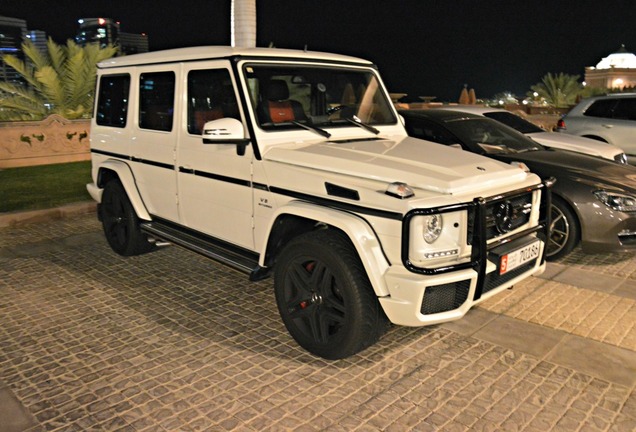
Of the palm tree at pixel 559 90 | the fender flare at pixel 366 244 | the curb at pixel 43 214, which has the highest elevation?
the palm tree at pixel 559 90

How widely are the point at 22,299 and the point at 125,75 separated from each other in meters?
2.43

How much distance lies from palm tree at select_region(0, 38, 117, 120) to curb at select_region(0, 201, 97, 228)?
5988 millimetres

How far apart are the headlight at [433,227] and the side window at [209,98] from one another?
5.83ft

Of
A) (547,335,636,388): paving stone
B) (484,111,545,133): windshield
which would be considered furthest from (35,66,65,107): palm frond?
(547,335,636,388): paving stone

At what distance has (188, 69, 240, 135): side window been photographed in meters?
4.31

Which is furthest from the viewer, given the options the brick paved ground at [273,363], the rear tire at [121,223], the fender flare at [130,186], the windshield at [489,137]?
the windshield at [489,137]

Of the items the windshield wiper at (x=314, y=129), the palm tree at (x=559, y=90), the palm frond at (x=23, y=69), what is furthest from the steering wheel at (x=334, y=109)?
the palm tree at (x=559, y=90)

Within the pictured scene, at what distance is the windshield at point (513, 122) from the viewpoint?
8609mm

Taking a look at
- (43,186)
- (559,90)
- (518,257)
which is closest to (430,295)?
(518,257)

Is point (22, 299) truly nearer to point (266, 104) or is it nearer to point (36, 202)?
point (266, 104)

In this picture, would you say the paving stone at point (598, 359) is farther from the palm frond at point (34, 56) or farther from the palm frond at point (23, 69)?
the palm frond at point (34, 56)

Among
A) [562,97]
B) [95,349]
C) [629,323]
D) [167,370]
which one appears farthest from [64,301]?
[562,97]

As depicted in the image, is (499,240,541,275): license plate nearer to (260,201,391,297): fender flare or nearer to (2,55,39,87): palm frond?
(260,201,391,297): fender flare

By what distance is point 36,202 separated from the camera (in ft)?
27.3
